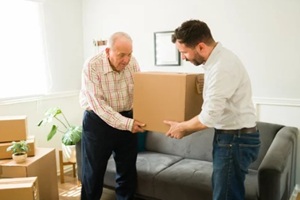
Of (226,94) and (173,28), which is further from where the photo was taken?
(173,28)

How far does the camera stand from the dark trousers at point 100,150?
199cm

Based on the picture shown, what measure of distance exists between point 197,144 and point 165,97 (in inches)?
46.9

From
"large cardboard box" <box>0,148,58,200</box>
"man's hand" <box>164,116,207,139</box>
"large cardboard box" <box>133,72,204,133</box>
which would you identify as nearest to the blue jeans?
"man's hand" <box>164,116,207,139</box>

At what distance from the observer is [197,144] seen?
107 inches

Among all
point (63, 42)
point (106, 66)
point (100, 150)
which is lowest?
point (100, 150)

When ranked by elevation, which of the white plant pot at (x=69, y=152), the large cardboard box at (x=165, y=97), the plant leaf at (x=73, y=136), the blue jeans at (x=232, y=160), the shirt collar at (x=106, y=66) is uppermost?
the shirt collar at (x=106, y=66)

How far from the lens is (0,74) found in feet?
9.17

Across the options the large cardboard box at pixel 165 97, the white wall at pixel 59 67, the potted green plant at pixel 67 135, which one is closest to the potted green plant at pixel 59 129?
the potted green plant at pixel 67 135

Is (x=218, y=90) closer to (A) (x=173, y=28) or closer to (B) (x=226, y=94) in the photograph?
(B) (x=226, y=94)

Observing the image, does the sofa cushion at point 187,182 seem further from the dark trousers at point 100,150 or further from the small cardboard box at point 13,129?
the small cardboard box at point 13,129

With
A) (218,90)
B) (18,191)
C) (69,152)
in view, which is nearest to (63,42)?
(69,152)

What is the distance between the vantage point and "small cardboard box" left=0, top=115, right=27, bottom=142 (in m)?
2.27

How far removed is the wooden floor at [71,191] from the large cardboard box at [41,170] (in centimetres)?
28

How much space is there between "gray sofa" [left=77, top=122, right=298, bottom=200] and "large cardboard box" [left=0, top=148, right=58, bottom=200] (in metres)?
0.47
